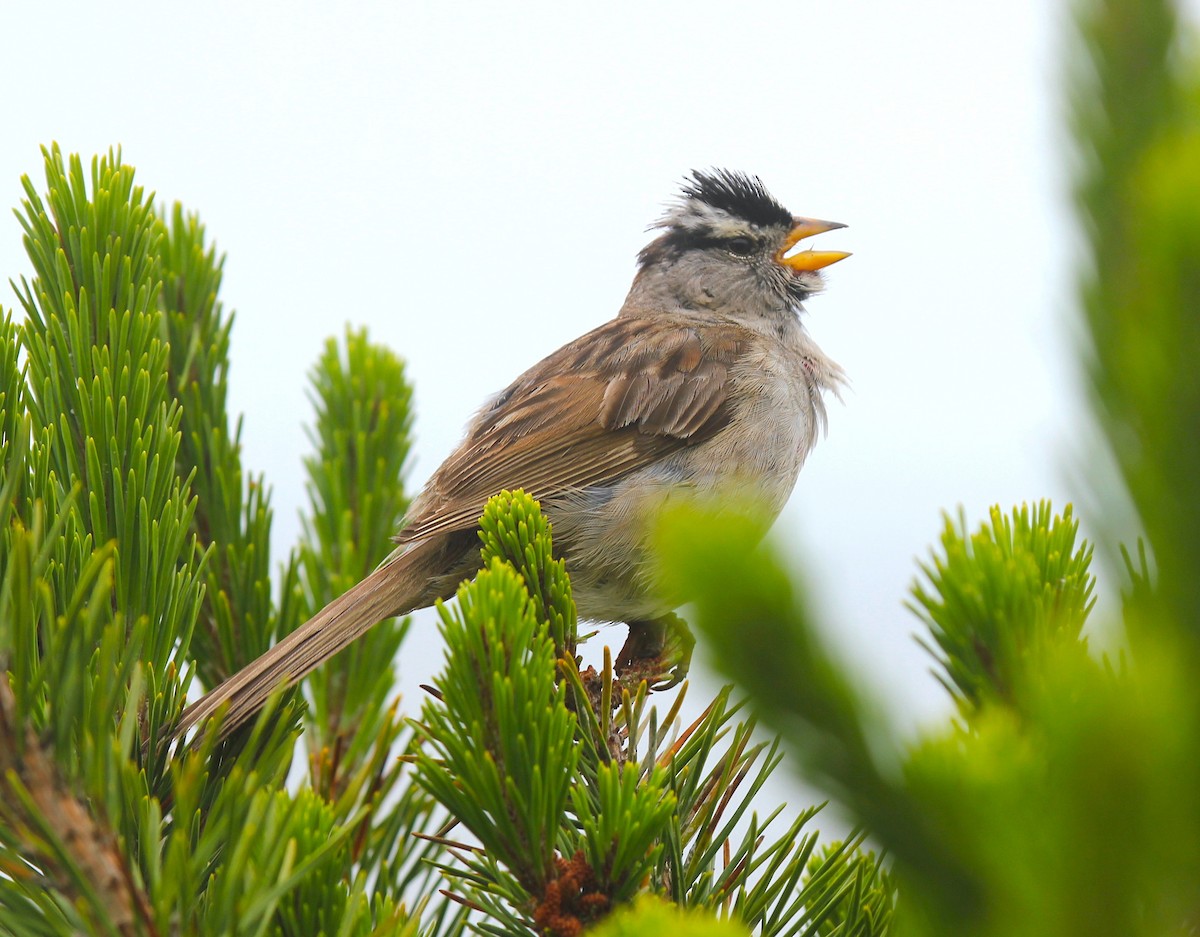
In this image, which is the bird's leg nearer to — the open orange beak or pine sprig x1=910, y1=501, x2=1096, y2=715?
pine sprig x1=910, y1=501, x2=1096, y2=715

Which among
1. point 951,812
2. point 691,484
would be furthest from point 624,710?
point 691,484

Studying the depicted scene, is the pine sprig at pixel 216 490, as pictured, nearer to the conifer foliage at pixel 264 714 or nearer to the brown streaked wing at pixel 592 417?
the conifer foliage at pixel 264 714

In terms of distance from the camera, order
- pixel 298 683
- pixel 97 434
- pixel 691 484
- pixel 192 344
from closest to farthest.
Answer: pixel 298 683 → pixel 97 434 → pixel 192 344 → pixel 691 484

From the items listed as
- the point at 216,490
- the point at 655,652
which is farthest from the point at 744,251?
the point at 216,490

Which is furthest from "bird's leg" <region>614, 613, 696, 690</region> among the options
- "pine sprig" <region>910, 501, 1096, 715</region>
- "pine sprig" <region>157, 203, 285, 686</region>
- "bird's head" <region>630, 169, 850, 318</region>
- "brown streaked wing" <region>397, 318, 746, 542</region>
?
"bird's head" <region>630, 169, 850, 318</region>

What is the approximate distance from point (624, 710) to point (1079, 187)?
0.80m

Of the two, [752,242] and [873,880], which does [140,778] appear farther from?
[752,242]

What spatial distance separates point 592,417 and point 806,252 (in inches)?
43.6

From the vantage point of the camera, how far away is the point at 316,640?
1548mm

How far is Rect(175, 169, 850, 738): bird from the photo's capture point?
7.55ft

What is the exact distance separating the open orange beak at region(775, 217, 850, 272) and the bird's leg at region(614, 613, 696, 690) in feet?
4.68

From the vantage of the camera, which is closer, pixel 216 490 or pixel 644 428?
pixel 216 490

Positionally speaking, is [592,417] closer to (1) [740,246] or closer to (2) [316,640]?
(1) [740,246]

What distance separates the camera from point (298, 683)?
1007mm
